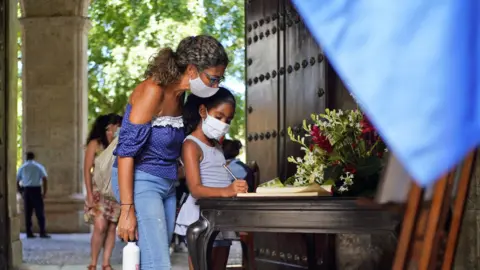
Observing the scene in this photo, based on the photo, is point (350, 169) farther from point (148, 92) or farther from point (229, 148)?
point (229, 148)

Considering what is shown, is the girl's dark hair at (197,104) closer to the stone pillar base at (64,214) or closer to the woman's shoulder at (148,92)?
the woman's shoulder at (148,92)

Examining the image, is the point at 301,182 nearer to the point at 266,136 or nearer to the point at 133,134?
the point at 133,134

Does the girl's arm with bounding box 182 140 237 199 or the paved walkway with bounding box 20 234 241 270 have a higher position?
the girl's arm with bounding box 182 140 237 199

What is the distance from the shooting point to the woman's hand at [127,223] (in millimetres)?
3811

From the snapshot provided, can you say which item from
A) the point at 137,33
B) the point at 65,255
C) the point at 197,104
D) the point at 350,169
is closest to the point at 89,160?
the point at 65,255

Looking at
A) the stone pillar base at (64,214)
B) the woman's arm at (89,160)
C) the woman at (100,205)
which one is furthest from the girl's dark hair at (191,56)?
the stone pillar base at (64,214)

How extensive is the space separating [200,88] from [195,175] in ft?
1.48

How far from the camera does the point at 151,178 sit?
3.96 m

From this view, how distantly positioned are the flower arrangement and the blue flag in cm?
253

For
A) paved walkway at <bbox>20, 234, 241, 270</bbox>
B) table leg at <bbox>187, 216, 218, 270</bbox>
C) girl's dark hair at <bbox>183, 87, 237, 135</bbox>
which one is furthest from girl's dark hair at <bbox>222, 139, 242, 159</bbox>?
table leg at <bbox>187, 216, 218, 270</bbox>

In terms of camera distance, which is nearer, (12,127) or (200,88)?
(200,88)

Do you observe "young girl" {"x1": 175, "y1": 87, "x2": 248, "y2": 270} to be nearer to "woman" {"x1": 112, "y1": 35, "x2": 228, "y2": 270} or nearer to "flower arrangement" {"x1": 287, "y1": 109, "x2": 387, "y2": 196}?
"woman" {"x1": 112, "y1": 35, "x2": 228, "y2": 270}

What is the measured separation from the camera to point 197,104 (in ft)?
15.0

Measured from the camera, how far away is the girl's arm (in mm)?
4164
